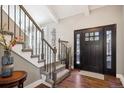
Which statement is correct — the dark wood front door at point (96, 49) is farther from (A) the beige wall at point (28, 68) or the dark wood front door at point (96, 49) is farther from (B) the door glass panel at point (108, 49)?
(A) the beige wall at point (28, 68)

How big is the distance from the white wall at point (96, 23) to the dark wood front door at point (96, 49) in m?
0.16

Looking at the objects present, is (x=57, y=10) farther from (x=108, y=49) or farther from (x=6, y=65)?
(x=6, y=65)

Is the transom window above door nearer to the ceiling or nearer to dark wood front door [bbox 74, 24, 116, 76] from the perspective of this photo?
dark wood front door [bbox 74, 24, 116, 76]

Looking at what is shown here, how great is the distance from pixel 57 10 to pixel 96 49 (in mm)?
2547

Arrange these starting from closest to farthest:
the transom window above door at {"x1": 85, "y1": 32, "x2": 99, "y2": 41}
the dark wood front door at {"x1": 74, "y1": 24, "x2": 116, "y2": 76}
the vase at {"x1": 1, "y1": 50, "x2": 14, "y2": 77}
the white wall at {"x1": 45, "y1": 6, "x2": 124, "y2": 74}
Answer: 1. the vase at {"x1": 1, "y1": 50, "x2": 14, "y2": 77}
2. the white wall at {"x1": 45, "y1": 6, "x2": 124, "y2": 74}
3. the dark wood front door at {"x1": 74, "y1": 24, "x2": 116, "y2": 76}
4. the transom window above door at {"x1": 85, "y1": 32, "x2": 99, "y2": 41}

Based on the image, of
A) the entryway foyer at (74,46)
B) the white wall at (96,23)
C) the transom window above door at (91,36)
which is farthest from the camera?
the transom window above door at (91,36)

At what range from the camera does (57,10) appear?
4.77 meters

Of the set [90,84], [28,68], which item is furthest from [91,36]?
[28,68]

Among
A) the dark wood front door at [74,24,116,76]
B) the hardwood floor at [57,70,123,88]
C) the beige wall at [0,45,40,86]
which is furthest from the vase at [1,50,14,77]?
the dark wood front door at [74,24,116,76]

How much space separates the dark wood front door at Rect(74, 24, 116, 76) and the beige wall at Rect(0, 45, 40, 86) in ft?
8.27

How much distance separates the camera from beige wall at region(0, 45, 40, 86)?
79.1 inches

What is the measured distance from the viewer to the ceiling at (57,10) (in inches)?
167

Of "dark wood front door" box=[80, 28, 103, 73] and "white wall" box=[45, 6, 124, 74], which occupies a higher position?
"white wall" box=[45, 6, 124, 74]

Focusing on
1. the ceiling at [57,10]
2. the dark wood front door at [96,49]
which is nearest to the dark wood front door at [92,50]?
the dark wood front door at [96,49]
